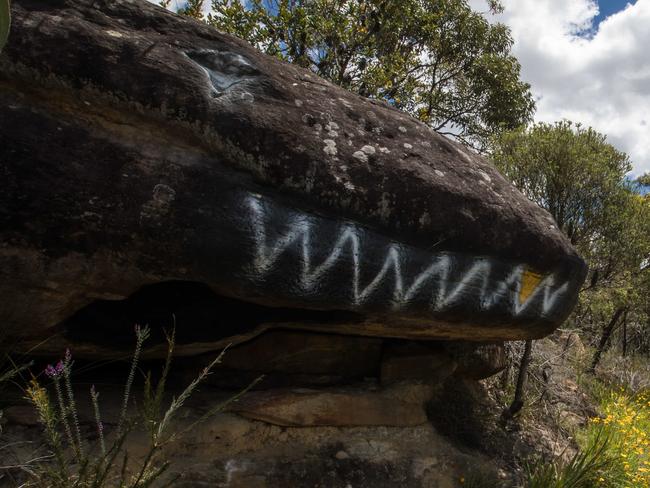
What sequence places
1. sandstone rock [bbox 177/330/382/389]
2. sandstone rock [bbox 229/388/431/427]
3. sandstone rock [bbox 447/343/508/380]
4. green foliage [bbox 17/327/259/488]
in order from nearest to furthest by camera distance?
green foliage [bbox 17/327/259/488]
sandstone rock [bbox 229/388/431/427]
sandstone rock [bbox 177/330/382/389]
sandstone rock [bbox 447/343/508/380]

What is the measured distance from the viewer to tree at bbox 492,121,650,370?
23.7 ft

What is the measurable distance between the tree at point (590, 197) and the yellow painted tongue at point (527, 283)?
387cm

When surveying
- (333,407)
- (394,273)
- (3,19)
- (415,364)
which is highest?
(3,19)

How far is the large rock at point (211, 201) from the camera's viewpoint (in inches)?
103

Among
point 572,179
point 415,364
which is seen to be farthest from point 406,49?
point 415,364

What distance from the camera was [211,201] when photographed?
276cm

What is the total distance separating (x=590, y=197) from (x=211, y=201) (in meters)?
6.26

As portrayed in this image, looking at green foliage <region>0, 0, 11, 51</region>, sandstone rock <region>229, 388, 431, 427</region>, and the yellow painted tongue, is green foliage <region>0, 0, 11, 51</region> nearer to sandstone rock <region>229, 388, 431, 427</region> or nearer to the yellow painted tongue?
sandstone rock <region>229, 388, 431, 427</region>

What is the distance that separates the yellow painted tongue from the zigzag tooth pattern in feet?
0.08

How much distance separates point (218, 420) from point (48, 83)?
2257 mm

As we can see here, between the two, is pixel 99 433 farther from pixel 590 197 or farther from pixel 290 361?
pixel 590 197

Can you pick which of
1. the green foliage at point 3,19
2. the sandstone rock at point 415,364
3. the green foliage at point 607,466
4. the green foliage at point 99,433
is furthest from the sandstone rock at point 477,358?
the green foliage at point 3,19

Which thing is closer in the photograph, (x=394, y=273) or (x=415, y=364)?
(x=394, y=273)

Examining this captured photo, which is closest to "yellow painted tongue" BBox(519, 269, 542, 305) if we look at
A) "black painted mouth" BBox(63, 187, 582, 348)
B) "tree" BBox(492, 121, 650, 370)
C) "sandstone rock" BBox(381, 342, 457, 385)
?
"black painted mouth" BBox(63, 187, 582, 348)
